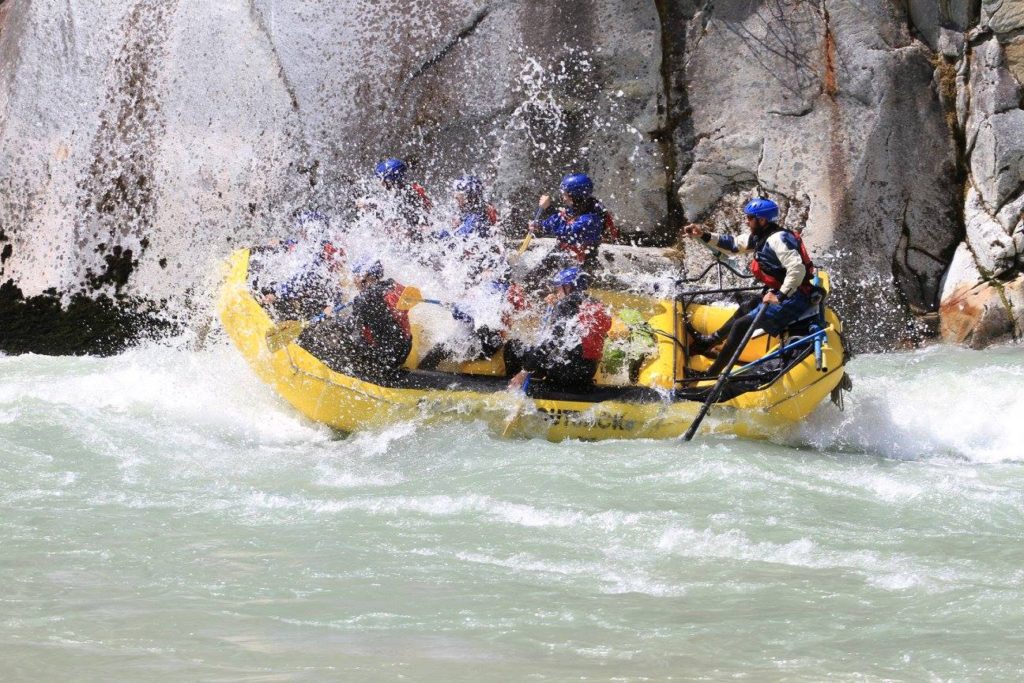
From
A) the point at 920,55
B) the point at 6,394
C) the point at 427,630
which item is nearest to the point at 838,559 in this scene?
the point at 427,630

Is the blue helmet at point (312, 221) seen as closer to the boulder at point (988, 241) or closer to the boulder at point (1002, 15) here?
the boulder at point (988, 241)

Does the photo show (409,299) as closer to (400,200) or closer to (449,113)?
(400,200)

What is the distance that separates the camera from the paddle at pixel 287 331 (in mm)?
7344

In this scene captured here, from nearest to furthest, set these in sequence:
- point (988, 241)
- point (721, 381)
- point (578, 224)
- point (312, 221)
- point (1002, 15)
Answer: point (721, 381), point (312, 221), point (578, 224), point (988, 241), point (1002, 15)

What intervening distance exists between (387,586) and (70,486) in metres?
2.15

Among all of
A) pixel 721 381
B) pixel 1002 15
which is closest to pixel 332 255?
pixel 721 381

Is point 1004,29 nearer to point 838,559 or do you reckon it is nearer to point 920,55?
point 920,55

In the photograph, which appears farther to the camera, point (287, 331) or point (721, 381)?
point (287, 331)

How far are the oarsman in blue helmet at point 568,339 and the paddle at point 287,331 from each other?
4.04 feet

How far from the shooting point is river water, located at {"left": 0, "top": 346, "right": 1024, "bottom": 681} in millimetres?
3830

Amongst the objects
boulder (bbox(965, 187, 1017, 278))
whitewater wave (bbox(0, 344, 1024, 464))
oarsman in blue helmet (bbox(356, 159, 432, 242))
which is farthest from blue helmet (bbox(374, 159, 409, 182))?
boulder (bbox(965, 187, 1017, 278))

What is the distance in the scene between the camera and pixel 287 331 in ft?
24.2

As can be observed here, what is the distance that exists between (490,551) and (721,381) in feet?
8.99

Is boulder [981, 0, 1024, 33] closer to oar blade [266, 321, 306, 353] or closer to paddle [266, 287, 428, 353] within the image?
paddle [266, 287, 428, 353]
